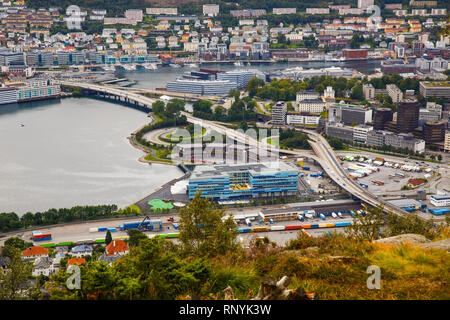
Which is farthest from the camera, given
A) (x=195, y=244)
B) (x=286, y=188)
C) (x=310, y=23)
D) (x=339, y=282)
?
(x=310, y=23)

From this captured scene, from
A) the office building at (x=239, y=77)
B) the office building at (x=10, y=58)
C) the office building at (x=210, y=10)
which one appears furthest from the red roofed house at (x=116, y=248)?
the office building at (x=210, y=10)

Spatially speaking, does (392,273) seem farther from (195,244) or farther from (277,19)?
(277,19)

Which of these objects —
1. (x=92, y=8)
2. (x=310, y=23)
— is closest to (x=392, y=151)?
(x=310, y=23)

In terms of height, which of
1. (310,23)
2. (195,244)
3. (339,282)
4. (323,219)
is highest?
(310,23)

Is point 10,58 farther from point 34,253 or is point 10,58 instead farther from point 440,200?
point 440,200

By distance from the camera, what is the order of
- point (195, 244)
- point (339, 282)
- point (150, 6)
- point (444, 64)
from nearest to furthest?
point (339, 282) < point (195, 244) < point (444, 64) < point (150, 6)

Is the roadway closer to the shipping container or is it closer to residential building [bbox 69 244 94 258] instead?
the shipping container

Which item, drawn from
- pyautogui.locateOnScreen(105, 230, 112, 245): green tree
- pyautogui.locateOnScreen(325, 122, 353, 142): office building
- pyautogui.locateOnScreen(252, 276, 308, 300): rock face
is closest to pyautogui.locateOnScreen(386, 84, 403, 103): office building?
pyautogui.locateOnScreen(325, 122, 353, 142): office building
